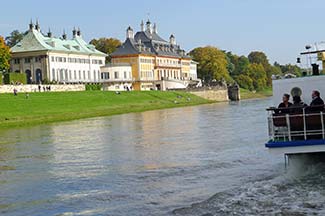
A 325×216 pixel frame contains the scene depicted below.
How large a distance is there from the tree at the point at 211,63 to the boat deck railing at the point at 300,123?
153495 mm

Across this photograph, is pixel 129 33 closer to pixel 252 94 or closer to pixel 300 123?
pixel 252 94

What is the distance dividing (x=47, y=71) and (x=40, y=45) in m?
6.83

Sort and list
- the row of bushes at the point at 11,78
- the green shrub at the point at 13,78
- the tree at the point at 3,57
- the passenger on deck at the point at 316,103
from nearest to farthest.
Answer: the passenger on deck at the point at 316,103 < the row of bushes at the point at 11,78 < the green shrub at the point at 13,78 < the tree at the point at 3,57

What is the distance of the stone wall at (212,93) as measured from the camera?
14412 cm

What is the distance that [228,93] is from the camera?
158m

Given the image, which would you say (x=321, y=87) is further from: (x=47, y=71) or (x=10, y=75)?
(x=47, y=71)

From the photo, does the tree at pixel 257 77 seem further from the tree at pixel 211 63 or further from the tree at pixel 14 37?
the tree at pixel 14 37

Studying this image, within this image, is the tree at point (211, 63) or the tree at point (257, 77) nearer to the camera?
the tree at point (211, 63)

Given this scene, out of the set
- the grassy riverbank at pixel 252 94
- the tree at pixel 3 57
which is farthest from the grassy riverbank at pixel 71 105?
the grassy riverbank at pixel 252 94

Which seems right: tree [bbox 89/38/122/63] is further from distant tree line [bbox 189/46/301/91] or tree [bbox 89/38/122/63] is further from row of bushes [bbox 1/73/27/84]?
row of bushes [bbox 1/73/27/84]

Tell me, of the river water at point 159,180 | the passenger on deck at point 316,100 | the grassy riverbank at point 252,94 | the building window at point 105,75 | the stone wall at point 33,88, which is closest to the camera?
the river water at point 159,180

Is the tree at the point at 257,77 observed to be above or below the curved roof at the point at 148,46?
below

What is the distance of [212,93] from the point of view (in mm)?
148750

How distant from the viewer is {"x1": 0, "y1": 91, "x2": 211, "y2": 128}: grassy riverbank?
6656cm
